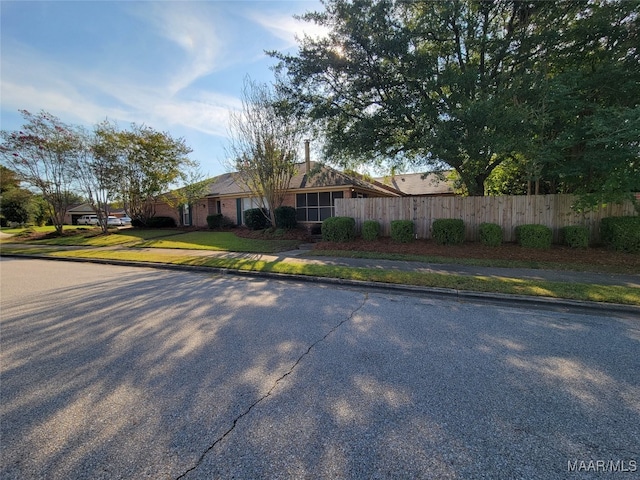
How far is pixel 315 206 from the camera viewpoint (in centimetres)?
1791

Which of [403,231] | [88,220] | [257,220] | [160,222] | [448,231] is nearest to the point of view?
[448,231]

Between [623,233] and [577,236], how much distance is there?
41.3 inches

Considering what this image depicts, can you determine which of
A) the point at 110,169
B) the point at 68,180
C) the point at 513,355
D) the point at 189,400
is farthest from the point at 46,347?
the point at 68,180

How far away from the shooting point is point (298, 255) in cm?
1073

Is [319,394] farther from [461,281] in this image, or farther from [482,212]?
[482,212]

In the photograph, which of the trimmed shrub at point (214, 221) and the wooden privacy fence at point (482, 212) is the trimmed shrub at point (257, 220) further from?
the wooden privacy fence at point (482, 212)

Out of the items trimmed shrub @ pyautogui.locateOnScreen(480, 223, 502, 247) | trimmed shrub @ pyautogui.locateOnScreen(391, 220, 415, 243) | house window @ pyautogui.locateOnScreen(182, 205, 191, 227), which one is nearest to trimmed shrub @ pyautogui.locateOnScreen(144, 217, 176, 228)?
house window @ pyautogui.locateOnScreen(182, 205, 191, 227)

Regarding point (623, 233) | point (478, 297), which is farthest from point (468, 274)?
point (623, 233)

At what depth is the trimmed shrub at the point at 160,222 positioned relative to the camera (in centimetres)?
2438

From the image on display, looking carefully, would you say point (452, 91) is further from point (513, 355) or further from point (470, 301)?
point (513, 355)

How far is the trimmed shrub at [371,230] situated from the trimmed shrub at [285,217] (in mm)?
5773

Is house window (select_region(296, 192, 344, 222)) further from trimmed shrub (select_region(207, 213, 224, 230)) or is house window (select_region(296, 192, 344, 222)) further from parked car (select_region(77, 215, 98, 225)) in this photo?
parked car (select_region(77, 215, 98, 225))

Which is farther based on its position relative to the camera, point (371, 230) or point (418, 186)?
point (418, 186)

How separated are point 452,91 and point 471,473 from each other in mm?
11457
